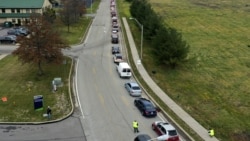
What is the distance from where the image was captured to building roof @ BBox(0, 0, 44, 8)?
86.2m

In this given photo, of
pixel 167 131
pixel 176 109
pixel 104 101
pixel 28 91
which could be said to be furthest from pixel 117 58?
pixel 167 131

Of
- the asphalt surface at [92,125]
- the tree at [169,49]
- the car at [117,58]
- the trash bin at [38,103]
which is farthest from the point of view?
the car at [117,58]

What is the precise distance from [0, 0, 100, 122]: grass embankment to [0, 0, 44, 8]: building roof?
107ft

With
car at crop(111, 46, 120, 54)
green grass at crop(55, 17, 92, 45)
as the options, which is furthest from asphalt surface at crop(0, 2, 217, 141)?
green grass at crop(55, 17, 92, 45)

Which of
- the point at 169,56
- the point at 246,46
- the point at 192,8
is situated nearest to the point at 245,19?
the point at 192,8

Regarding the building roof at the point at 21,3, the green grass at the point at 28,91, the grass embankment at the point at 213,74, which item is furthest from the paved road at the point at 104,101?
the building roof at the point at 21,3

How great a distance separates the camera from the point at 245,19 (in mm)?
106000

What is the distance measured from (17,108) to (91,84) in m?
10.8

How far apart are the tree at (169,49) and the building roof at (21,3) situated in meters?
42.9

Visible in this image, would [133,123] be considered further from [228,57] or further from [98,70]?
[228,57]

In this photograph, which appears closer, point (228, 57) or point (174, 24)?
point (228, 57)

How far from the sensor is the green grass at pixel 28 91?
35.2m

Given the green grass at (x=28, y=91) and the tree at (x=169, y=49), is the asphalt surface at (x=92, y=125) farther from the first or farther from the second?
the tree at (x=169, y=49)

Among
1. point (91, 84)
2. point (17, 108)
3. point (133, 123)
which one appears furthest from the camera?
point (91, 84)
